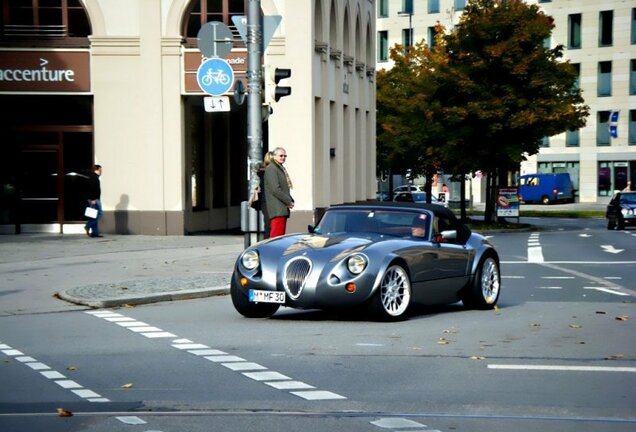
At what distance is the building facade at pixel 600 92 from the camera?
89.8 meters

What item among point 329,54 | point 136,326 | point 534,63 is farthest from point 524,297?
point 534,63

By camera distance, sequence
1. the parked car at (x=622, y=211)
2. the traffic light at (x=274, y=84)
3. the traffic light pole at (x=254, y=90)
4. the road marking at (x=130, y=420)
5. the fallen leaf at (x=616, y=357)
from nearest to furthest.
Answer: the road marking at (x=130, y=420), the fallen leaf at (x=616, y=357), the traffic light at (x=274, y=84), the traffic light pole at (x=254, y=90), the parked car at (x=622, y=211)

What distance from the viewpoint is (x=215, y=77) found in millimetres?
21938

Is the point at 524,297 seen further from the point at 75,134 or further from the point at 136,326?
the point at 75,134

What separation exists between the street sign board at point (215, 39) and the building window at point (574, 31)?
7363cm

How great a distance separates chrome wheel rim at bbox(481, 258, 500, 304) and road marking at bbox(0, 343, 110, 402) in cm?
615

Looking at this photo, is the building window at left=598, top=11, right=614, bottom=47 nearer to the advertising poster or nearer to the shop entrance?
the advertising poster

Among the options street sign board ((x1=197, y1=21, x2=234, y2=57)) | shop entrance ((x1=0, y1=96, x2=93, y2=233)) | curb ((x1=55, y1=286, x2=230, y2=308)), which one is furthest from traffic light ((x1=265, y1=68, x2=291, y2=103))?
shop entrance ((x1=0, y1=96, x2=93, y2=233))

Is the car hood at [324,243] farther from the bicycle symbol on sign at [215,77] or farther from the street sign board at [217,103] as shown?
the bicycle symbol on sign at [215,77]

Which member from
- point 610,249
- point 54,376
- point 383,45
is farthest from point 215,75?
point 383,45

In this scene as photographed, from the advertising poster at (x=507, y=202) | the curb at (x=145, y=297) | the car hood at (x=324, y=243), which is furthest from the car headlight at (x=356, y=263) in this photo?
the advertising poster at (x=507, y=202)

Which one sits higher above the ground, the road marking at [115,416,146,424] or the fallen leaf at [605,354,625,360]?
the road marking at [115,416,146,424]

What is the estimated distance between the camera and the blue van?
93312 millimetres

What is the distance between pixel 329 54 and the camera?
134 feet
